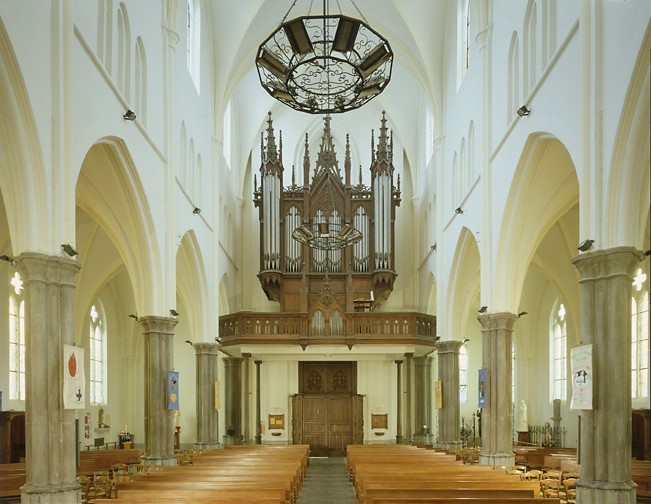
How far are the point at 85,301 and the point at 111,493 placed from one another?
14617 millimetres

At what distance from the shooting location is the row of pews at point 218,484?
1183 centimetres

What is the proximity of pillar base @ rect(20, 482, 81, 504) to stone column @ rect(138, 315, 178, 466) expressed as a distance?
26.2 ft

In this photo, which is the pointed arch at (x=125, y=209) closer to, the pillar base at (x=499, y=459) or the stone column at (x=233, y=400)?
the pillar base at (x=499, y=459)

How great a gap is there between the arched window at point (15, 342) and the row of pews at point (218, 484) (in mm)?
7852

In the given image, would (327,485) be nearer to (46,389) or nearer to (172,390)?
(172,390)

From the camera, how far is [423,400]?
33594mm

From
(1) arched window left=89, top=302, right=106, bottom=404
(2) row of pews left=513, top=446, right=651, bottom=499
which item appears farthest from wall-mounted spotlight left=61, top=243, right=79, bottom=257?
(1) arched window left=89, top=302, right=106, bottom=404

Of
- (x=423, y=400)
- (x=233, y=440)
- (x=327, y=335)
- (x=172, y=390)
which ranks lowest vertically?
(x=233, y=440)

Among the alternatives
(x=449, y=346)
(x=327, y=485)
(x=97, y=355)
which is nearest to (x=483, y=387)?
(x=327, y=485)

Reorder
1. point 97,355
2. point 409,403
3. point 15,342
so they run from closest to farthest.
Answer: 1. point 15,342
2. point 97,355
3. point 409,403

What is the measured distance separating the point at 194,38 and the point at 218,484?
16.4 meters

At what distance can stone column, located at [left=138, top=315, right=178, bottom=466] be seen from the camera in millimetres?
20016

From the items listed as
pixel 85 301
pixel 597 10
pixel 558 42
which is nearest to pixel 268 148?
pixel 85 301

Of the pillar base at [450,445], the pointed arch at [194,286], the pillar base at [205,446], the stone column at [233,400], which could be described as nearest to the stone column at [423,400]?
the pillar base at [450,445]
